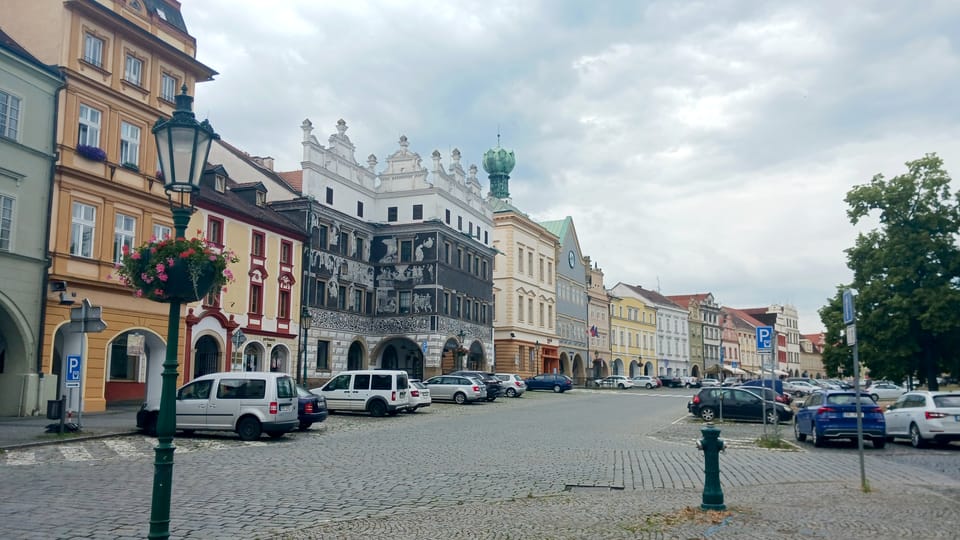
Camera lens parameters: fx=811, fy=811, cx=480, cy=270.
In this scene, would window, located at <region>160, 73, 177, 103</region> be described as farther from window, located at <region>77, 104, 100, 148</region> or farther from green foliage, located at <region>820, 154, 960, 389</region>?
green foliage, located at <region>820, 154, 960, 389</region>

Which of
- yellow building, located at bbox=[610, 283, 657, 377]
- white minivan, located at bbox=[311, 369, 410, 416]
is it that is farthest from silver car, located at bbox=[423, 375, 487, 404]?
yellow building, located at bbox=[610, 283, 657, 377]

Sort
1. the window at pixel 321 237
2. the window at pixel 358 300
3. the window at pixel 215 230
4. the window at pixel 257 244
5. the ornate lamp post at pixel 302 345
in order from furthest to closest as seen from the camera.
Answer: the window at pixel 358 300 → the window at pixel 321 237 → the ornate lamp post at pixel 302 345 → the window at pixel 257 244 → the window at pixel 215 230

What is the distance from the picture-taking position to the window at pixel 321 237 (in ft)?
154

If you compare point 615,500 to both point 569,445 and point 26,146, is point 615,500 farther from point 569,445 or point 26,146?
point 26,146

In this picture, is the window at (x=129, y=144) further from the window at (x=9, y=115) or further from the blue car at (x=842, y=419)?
the blue car at (x=842, y=419)

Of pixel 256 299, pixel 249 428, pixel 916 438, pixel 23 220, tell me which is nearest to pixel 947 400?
pixel 916 438

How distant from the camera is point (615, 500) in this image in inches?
432

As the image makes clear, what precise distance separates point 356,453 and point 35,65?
728 inches

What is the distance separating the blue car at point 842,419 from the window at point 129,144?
25.2m

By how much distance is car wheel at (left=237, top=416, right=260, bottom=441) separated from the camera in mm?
20422

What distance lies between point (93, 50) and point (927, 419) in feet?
94.8

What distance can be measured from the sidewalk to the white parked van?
1.30 m

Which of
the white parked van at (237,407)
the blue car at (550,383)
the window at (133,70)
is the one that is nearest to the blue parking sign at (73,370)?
the white parked van at (237,407)

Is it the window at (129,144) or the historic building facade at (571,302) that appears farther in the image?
the historic building facade at (571,302)
